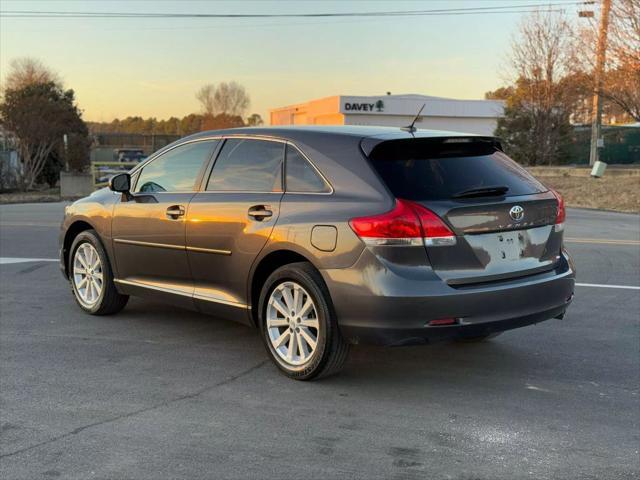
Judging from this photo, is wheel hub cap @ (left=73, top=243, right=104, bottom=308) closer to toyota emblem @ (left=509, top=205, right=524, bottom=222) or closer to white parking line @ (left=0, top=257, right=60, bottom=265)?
white parking line @ (left=0, top=257, right=60, bottom=265)

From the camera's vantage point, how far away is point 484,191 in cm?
440

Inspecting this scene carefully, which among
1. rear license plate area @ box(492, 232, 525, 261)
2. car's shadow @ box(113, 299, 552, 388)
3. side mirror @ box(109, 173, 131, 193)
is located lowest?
car's shadow @ box(113, 299, 552, 388)

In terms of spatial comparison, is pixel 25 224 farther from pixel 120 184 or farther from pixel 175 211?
pixel 175 211

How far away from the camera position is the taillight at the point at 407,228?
407 centimetres

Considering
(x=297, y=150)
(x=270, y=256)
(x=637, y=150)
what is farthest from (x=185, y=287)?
(x=637, y=150)

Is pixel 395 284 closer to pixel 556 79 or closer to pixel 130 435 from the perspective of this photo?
pixel 130 435

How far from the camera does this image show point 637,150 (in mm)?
35719

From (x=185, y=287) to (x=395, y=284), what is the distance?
2.04 metres

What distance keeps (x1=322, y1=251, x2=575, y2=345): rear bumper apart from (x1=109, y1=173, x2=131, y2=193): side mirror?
2515 mm

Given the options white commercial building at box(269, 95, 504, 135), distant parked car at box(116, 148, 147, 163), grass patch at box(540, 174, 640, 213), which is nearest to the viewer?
grass patch at box(540, 174, 640, 213)

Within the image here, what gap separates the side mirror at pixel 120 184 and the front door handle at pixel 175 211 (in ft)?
2.49

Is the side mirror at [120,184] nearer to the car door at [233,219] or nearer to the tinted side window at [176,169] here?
the tinted side window at [176,169]

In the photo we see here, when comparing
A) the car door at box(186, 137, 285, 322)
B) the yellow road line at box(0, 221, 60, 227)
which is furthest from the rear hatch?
the yellow road line at box(0, 221, 60, 227)

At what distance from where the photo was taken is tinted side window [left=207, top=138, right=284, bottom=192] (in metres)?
4.92
